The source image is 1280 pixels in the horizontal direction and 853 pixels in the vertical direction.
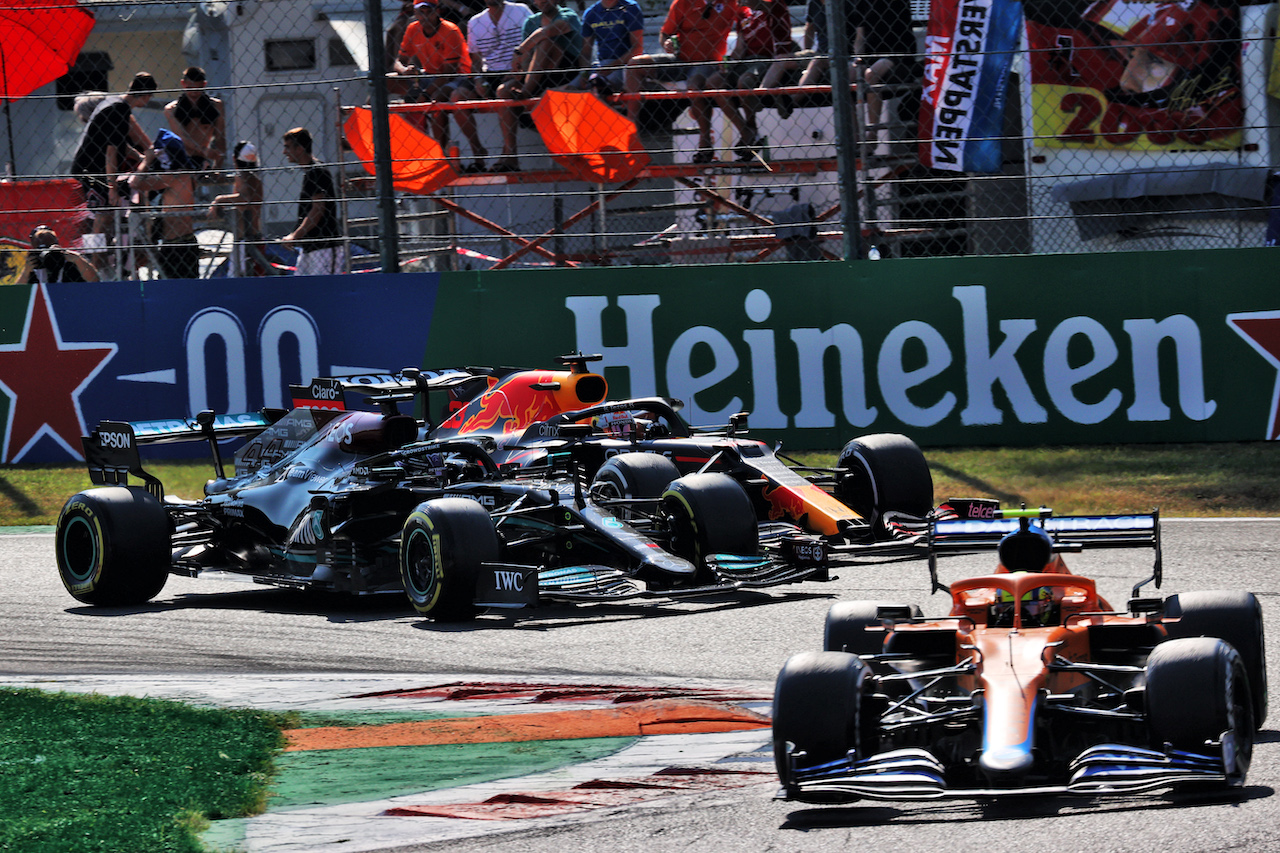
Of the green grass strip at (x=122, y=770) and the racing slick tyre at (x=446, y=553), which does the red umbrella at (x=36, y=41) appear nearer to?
the racing slick tyre at (x=446, y=553)

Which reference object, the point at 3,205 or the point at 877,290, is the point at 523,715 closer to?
the point at 877,290

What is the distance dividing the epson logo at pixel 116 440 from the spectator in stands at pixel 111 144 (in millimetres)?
4179

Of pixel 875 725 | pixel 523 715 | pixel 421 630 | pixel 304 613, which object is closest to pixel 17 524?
pixel 304 613

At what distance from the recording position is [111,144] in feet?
47.7

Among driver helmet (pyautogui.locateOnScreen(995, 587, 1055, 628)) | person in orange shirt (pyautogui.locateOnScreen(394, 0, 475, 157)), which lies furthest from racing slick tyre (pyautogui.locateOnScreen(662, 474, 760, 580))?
person in orange shirt (pyautogui.locateOnScreen(394, 0, 475, 157))

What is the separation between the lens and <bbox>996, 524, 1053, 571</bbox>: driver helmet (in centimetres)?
602

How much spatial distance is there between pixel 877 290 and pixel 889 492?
8.82ft

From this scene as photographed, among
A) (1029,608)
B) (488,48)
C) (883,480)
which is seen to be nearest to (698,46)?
(488,48)

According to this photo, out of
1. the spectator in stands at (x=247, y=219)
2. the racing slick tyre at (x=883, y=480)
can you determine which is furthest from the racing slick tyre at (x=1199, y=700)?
the spectator in stands at (x=247, y=219)

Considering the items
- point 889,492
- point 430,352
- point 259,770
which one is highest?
point 430,352

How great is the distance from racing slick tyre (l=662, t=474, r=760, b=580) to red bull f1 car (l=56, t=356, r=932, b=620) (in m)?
0.01

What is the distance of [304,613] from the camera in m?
9.53

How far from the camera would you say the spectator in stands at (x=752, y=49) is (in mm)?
14109

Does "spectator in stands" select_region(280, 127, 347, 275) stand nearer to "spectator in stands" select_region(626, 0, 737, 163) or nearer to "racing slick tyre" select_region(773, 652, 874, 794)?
"spectator in stands" select_region(626, 0, 737, 163)
